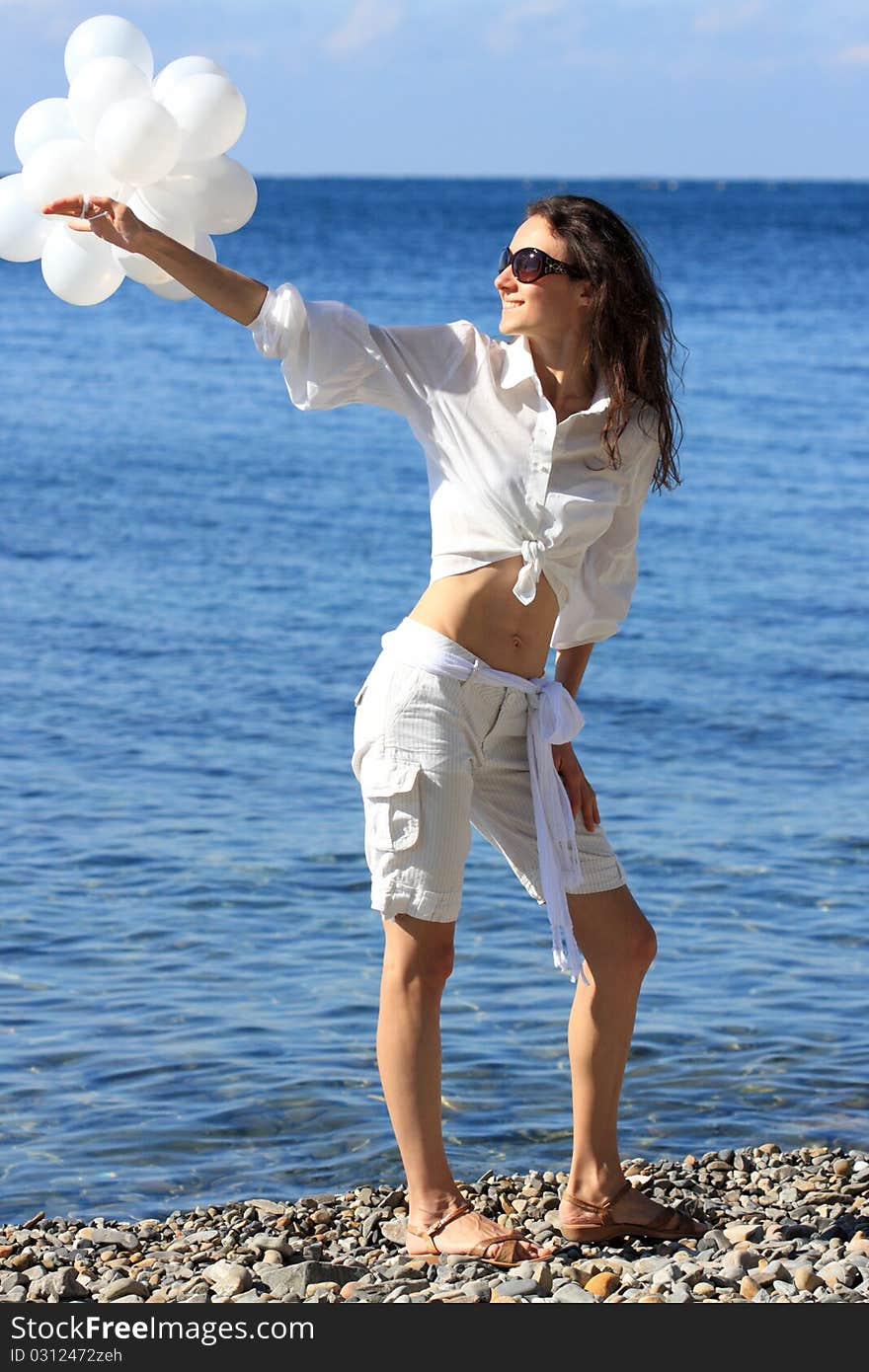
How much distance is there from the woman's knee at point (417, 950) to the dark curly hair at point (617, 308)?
1.02 metres

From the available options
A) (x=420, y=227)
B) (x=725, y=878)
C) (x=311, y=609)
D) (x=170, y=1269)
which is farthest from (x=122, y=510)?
(x=420, y=227)

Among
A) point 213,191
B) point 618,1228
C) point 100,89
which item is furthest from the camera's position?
point 618,1228

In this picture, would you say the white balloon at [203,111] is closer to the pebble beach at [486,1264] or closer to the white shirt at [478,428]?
the white shirt at [478,428]

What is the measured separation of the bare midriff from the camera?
11.6 feet

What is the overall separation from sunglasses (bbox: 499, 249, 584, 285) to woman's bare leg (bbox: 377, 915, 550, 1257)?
1315 millimetres

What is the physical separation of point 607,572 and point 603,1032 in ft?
3.22

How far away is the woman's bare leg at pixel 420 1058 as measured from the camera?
3578 millimetres

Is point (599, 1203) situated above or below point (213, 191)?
below

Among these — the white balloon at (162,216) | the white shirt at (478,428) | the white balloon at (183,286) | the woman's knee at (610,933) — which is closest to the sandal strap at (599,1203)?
the woman's knee at (610,933)

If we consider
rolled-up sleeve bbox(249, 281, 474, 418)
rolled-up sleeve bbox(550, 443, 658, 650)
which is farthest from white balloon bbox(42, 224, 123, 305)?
rolled-up sleeve bbox(550, 443, 658, 650)

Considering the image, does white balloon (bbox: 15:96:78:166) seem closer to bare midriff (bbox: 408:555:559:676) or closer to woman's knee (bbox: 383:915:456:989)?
bare midriff (bbox: 408:555:559:676)

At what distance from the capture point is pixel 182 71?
371 centimetres

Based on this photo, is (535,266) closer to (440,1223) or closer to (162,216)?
(162,216)

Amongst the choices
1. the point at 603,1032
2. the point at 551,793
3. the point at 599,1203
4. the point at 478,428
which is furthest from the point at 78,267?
the point at 599,1203
